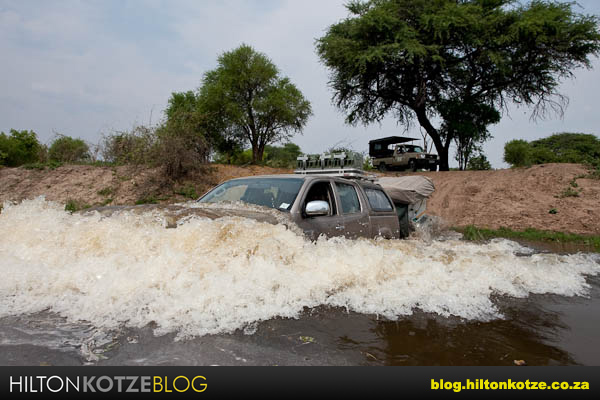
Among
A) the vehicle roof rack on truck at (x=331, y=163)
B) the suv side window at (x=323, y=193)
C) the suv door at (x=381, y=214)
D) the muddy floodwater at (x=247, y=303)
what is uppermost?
the vehicle roof rack on truck at (x=331, y=163)

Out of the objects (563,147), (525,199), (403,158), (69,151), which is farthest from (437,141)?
(563,147)

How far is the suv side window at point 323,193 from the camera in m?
5.23

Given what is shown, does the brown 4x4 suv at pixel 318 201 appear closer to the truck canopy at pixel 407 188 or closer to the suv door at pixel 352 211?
the suv door at pixel 352 211

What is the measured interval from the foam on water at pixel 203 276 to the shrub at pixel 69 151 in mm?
16481

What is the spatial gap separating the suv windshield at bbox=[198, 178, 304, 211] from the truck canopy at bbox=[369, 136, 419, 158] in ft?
73.4

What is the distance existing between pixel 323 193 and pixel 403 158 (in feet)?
69.5

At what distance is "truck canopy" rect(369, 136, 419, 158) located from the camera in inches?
1067

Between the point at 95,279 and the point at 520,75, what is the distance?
85.7 feet

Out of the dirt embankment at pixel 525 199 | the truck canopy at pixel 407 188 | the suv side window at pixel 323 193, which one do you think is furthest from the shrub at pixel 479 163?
the suv side window at pixel 323 193

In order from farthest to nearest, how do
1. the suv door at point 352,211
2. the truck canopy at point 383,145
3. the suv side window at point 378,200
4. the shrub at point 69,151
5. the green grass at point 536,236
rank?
the truck canopy at point 383,145, the shrub at point 69,151, the green grass at point 536,236, the suv side window at point 378,200, the suv door at point 352,211

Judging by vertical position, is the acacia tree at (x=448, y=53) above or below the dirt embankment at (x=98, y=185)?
above

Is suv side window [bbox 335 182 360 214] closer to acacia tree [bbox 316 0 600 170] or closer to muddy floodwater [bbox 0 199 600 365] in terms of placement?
muddy floodwater [bbox 0 199 600 365]

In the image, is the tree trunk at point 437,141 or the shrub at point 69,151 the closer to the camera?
the shrub at point 69,151

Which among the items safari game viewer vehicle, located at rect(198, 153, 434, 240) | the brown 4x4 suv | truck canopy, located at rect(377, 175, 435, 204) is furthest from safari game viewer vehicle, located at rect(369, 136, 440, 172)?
the brown 4x4 suv
